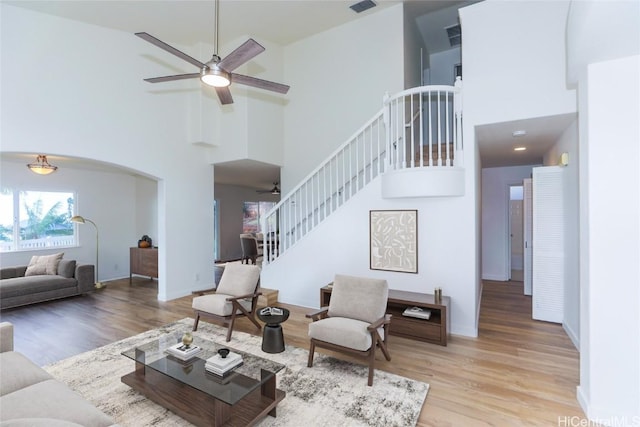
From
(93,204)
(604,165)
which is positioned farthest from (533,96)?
(93,204)

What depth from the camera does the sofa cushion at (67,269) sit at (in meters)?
6.10

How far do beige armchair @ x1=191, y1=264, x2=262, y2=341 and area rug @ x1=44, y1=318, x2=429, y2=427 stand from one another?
59 cm

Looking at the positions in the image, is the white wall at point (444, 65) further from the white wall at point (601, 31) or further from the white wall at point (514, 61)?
the white wall at point (601, 31)

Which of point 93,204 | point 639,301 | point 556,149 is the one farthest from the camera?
point 93,204

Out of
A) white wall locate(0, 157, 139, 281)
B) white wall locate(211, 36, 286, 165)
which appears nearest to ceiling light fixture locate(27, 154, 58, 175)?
white wall locate(0, 157, 139, 281)

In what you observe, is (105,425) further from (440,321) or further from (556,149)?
(556,149)

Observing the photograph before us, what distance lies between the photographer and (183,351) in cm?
273

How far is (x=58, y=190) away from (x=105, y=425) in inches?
285

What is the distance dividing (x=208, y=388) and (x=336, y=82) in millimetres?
5962

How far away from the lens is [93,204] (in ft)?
24.5

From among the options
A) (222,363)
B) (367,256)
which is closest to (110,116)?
(222,363)

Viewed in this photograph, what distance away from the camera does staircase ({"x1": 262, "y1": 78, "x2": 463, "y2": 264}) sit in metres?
4.12

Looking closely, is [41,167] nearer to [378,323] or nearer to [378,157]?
[378,157]

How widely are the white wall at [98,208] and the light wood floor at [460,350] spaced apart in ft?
5.92
